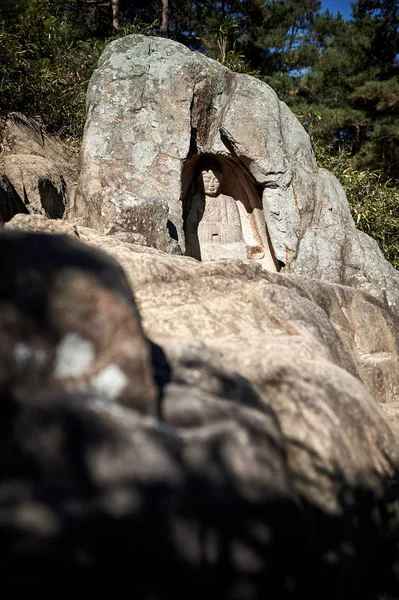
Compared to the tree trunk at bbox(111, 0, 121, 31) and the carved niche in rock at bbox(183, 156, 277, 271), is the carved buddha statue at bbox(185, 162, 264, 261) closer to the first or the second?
the carved niche in rock at bbox(183, 156, 277, 271)

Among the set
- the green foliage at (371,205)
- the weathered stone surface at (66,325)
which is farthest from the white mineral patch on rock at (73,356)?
the green foliage at (371,205)

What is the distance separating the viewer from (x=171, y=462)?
1.70 meters

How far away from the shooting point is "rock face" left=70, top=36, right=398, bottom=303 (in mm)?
7082

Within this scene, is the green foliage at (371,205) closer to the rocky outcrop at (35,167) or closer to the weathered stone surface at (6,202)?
the rocky outcrop at (35,167)

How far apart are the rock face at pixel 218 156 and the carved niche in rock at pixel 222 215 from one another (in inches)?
0.8

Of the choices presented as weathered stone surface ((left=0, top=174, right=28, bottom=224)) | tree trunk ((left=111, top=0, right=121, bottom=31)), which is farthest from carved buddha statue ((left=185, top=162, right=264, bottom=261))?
tree trunk ((left=111, top=0, right=121, bottom=31))

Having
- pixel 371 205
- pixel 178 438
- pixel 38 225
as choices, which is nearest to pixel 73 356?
pixel 178 438

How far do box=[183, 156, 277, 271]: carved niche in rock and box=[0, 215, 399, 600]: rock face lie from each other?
215 inches

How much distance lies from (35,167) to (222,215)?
2.89m

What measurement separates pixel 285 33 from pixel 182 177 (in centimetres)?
1285

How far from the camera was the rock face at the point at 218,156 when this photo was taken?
7.08 m

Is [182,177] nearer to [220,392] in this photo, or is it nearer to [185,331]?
[185,331]

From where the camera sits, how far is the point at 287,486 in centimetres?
184

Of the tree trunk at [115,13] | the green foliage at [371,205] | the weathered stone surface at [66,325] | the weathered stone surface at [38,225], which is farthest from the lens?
the tree trunk at [115,13]
